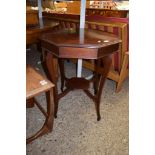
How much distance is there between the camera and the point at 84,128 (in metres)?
1.59

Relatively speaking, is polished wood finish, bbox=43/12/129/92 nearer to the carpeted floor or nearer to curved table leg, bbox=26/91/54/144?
the carpeted floor

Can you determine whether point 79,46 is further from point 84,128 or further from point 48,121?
point 84,128

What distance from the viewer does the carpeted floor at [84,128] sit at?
1385mm

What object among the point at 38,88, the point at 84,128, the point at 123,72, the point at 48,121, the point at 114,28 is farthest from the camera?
the point at 123,72

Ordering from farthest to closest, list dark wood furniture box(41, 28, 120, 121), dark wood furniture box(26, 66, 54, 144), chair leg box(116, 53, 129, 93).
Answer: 1. chair leg box(116, 53, 129, 93)
2. dark wood furniture box(41, 28, 120, 121)
3. dark wood furniture box(26, 66, 54, 144)

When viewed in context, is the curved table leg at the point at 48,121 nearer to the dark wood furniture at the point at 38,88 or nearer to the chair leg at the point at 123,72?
the dark wood furniture at the point at 38,88

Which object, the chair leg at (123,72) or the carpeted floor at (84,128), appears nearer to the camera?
the carpeted floor at (84,128)

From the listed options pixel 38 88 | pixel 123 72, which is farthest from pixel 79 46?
pixel 123 72

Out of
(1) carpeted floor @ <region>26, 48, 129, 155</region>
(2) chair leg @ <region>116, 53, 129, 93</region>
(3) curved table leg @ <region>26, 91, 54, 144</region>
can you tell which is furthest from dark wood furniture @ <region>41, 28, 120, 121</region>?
(2) chair leg @ <region>116, 53, 129, 93</region>

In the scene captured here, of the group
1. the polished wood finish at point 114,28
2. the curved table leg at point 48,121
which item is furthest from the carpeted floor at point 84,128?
the polished wood finish at point 114,28

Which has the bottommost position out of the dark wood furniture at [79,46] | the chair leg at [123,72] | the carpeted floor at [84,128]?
the carpeted floor at [84,128]

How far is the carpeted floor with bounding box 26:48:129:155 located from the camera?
1.38m
